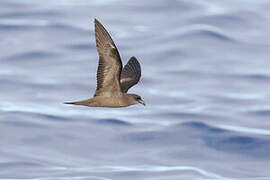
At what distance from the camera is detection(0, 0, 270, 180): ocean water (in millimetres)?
18188

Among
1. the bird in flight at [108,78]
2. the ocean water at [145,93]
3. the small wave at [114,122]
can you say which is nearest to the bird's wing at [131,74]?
the bird in flight at [108,78]

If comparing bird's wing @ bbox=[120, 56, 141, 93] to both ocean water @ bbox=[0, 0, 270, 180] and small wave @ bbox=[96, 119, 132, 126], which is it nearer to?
ocean water @ bbox=[0, 0, 270, 180]

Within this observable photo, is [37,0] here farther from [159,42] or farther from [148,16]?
[159,42]

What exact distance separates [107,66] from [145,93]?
36.6 feet

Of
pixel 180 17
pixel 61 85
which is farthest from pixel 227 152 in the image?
pixel 180 17

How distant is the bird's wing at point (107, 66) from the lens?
10859 millimetres

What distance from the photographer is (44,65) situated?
24.0m

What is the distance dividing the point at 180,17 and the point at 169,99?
780 centimetres

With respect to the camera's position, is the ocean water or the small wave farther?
the small wave

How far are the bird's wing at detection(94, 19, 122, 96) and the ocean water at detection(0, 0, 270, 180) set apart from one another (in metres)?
5.78

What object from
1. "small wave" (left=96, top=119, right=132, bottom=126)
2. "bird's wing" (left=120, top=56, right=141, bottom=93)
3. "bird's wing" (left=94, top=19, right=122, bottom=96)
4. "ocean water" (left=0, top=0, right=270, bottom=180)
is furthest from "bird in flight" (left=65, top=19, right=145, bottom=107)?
"small wave" (left=96, top=119, right=132, bottom=126)

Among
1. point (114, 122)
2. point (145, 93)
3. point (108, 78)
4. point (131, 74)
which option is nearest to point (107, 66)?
point (108, 78)

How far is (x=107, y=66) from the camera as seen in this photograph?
432 inches

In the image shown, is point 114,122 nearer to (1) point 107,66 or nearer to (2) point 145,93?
(2) point 145,93
